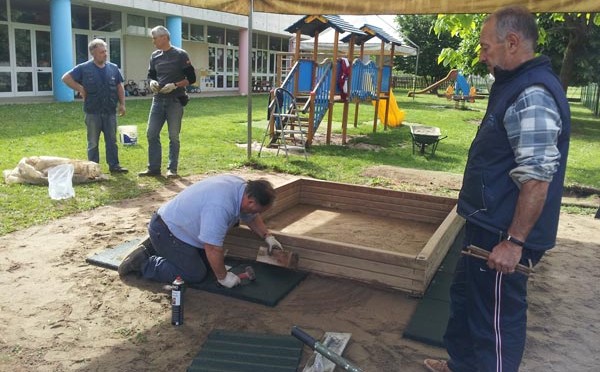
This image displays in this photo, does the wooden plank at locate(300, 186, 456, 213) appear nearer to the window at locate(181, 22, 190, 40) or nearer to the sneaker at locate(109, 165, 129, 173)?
the sneaker at locate(109, 165, 129, 173)

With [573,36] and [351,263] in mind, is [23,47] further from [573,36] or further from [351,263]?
[573,36]

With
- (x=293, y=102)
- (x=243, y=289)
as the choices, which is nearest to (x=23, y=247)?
(x=243, y=289)

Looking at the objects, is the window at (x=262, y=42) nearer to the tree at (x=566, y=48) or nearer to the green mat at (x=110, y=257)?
the tree at (x=566, y=48)

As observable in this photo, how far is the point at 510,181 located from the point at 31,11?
18638 millimetres

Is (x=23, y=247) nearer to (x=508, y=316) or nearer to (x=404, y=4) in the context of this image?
(x=508, y=316)

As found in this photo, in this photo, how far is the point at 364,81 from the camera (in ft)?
42.4

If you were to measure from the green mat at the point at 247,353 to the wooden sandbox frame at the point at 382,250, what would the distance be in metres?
0.96

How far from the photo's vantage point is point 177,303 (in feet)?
10.9

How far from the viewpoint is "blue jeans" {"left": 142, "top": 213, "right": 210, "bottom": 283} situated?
3.79 metres

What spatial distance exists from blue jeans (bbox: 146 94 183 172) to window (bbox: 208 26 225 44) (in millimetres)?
19563

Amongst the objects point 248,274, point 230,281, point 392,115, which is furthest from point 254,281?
point 392,115

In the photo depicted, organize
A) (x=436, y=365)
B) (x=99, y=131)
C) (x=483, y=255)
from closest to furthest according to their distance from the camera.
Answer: (x=483, y=255) < (x=436, y=365) < (x=99, y=131)

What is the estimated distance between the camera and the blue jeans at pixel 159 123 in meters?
7.18

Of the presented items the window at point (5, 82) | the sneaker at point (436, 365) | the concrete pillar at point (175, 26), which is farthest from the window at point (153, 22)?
the sneaker at point (436, 365)
